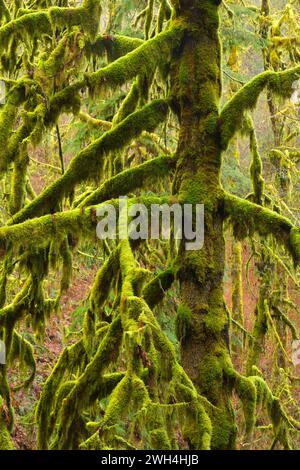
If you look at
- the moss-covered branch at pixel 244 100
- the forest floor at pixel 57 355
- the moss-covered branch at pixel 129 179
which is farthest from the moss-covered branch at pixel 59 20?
the forest floor at pixel 57 355

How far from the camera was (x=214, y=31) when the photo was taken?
420 centimetres

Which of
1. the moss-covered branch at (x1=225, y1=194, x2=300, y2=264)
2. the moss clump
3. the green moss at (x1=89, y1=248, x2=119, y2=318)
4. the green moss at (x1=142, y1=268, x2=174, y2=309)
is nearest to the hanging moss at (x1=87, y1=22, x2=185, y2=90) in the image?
the moss-covered branch at (x1=225, y1=194, x2=300, y2=264)

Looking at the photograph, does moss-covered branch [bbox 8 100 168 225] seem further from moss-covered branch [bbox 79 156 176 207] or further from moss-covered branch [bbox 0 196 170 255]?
moss-covered branch [bbox 0 196 170 255]

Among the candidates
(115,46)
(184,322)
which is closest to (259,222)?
(184,322)

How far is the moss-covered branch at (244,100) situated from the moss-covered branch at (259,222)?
426 millimetres

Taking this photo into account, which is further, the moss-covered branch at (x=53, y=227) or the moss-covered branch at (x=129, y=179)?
the moss-covered branch at (x=129, y=179)

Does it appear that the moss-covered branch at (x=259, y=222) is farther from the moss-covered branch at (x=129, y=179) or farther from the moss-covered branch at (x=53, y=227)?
the moss-covered branch at (x=53, y=227)

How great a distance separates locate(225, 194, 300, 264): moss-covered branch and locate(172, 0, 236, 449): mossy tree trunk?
0.10 meters

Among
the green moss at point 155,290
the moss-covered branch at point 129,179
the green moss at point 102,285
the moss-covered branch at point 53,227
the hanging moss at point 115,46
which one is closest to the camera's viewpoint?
the moss-covered branch at point 53,227

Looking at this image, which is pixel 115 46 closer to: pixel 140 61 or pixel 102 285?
pixel 140 61

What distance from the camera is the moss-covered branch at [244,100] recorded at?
408 centimetres

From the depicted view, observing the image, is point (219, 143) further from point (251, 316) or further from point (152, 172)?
point (251, 316)

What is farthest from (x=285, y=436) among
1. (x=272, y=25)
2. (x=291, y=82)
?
(x=272, y=25)

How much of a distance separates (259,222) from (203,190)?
44 cm
